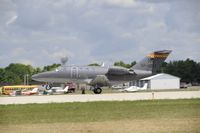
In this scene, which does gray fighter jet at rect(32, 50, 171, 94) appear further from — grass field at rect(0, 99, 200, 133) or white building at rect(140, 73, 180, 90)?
white building at rect(140, 73, 180, 90)

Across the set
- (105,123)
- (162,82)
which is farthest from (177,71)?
(105,123)

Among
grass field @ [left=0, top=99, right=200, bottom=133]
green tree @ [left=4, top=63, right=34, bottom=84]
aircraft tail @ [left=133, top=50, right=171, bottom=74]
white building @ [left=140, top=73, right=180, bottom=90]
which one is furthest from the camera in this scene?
green tree @ [left=4, top=63, right=34, bottom=84]

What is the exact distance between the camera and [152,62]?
50.7m

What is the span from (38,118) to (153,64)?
110 ft

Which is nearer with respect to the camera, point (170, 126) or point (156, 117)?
point (170, 126)

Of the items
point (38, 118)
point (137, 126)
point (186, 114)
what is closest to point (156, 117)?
point (186, 114)

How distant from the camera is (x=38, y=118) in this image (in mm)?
18453

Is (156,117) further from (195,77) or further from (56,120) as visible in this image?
(195,77)

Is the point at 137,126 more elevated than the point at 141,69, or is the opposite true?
the point at 141,69

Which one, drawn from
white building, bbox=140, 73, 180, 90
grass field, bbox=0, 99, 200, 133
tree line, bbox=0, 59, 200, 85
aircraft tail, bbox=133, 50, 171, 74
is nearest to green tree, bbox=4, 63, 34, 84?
tree line, bbox=0, 59, 200, 85

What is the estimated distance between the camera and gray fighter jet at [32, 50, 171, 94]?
1836 inches

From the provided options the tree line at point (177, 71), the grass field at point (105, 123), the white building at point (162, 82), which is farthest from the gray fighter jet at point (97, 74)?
the tree line at point (177, 71)

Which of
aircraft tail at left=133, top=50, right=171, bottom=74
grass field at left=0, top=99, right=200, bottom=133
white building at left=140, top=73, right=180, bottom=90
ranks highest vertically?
aircraft tail at left=133, top=50, right=171, bottom=74

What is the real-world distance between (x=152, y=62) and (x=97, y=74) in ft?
Answer: 23.7
